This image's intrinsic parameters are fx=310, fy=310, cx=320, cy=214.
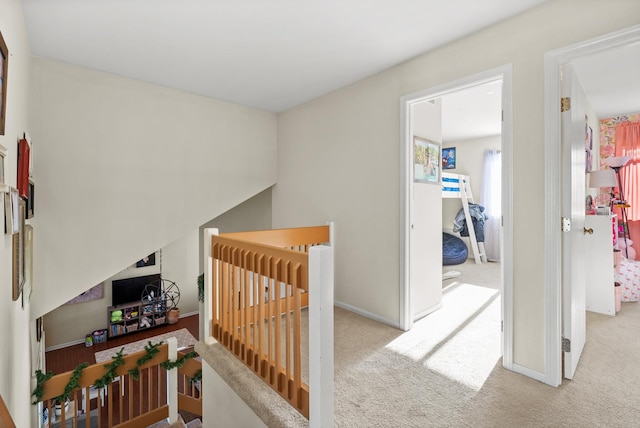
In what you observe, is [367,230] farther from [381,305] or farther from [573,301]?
[573,301]

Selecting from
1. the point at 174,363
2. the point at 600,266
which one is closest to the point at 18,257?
the point at 174,363

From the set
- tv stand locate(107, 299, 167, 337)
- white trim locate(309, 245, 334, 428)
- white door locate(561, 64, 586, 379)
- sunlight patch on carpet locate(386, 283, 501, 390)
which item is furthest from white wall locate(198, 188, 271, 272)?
white door locate(561, 64, 586, 379)

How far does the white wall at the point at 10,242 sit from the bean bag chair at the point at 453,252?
5068 mm

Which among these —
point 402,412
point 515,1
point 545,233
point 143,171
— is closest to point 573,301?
point 545,233

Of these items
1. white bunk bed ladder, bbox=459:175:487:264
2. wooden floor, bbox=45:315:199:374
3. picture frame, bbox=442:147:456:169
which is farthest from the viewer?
picture frame, bbox=442:147:456:169

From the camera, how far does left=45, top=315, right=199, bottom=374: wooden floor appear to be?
15.6 ft

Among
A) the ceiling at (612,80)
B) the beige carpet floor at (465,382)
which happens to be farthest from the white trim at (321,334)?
the ceiling at (612,80)

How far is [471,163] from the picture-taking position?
6215 millimetres

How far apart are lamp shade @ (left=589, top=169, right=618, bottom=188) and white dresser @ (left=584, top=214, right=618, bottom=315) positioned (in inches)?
15.0

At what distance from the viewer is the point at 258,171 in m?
3.96

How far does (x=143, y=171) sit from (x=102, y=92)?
770 millimetres

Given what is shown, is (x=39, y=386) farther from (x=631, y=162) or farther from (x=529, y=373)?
(x=631, y=162)

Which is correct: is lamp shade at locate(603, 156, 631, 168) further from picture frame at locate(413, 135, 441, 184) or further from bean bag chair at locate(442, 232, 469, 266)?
bean bag chair at locate(442, 232, 469, 266)

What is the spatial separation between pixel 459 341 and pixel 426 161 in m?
1.56
